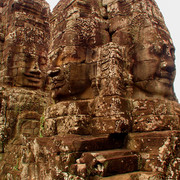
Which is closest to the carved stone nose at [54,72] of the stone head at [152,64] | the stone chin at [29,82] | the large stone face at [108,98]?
the large stone face at [108,98]

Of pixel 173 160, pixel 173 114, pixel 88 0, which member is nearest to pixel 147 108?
pixel 173 114

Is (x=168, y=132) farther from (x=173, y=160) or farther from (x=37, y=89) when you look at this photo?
(x=37, y=89)

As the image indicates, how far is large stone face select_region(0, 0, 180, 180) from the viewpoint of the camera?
2711 mm

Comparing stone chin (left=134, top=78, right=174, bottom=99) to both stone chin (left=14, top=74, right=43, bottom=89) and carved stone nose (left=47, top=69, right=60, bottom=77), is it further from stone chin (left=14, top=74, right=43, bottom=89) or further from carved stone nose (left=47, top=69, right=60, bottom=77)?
stone chin (left=14, top=74, right=43, bottom=89)

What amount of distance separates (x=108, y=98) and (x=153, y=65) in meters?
0.98

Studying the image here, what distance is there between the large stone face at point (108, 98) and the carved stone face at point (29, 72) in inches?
119

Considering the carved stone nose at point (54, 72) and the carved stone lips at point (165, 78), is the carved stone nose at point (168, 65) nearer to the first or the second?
the carved stone lips at point (165, 78)

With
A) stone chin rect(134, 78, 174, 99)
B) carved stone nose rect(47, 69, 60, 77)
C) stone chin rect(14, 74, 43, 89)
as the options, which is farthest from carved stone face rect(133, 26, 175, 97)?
stone chin rect(14, 74, 43, 89)

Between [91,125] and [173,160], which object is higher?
[91,125]

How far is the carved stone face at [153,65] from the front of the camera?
345 cm

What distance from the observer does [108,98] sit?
3104mm

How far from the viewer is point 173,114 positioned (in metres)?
3.22

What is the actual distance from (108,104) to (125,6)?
1.94 m

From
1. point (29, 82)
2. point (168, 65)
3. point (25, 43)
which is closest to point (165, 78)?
point (168, 65)
